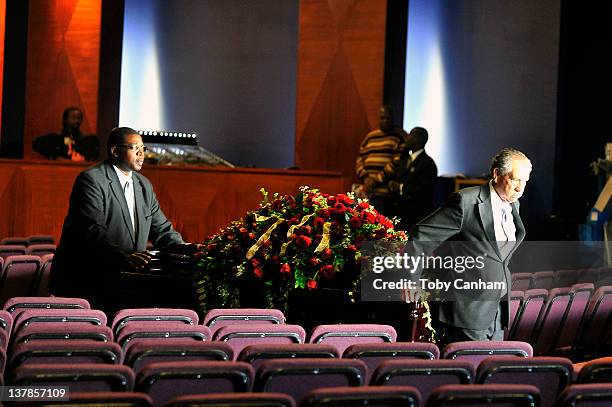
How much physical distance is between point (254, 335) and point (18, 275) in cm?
366

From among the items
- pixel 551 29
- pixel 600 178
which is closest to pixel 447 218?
pixel 600 178

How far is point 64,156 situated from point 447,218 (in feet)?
28.9

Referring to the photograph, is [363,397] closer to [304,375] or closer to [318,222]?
[304,375]

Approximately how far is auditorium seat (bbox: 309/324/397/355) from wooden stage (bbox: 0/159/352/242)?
23.9 feet

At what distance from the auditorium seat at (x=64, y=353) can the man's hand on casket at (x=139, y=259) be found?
8.57ft

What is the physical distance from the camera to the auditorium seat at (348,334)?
5340mm

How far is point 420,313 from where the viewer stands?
6.25 m

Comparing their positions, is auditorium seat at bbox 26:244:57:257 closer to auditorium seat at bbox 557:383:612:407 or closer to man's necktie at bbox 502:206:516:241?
man's necktie at bbox 502:206:516:241

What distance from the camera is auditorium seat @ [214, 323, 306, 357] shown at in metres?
5.20

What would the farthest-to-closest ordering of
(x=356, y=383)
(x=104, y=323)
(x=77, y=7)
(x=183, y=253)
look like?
(x=77, y=7) < (x=183, y=253) < (x=104, y=323) < (x=356, y=383)

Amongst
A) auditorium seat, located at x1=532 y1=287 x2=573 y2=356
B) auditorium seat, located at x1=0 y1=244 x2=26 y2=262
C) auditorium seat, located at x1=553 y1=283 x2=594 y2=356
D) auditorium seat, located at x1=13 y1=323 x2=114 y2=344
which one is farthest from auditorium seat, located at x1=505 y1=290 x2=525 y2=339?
auditorium seat, located at x1=0 y1=244 x2=26 y2=262

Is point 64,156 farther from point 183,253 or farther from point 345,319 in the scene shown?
point 345,319

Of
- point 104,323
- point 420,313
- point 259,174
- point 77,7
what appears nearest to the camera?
point 104,323

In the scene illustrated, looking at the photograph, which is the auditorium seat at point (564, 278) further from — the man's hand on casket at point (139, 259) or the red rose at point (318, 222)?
the man's hand on casket at point (139, 259)
